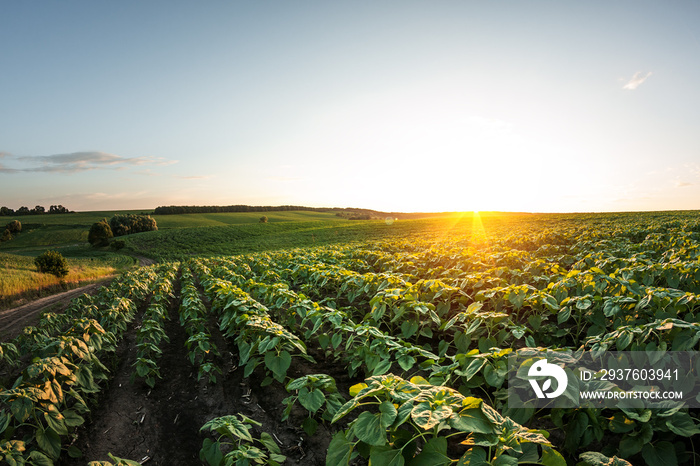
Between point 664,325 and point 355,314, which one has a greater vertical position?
point 664,325

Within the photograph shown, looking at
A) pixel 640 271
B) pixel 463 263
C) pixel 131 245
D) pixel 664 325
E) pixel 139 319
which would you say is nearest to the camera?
pixel 664 325

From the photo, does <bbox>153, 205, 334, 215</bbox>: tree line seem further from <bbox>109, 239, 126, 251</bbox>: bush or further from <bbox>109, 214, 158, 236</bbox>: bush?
<bbox>109, 239, 126, 251</bbox>: bush

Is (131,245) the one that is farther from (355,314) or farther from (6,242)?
(355,314)

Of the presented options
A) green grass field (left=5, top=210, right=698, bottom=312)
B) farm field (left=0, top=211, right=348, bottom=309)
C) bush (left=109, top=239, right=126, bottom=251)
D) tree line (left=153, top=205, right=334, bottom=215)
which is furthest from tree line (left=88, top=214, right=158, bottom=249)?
Result: tree line (left=153, top=205, right=334, bottom=215)

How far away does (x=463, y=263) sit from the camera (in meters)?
8.73

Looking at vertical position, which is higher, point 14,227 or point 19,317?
point 14,227

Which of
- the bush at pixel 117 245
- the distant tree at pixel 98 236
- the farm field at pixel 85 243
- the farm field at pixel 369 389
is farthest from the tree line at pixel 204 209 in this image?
the farm field at pixel 369 389

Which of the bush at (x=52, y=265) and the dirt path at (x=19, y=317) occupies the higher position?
the bush at (x=52, y=265)

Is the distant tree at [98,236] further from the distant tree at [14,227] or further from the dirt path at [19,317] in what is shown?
the dirt path at [19,317]

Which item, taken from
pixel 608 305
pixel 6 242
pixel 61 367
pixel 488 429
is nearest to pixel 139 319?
pixel 61 367

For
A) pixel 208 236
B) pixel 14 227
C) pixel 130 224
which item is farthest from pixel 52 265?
pixel 14 227

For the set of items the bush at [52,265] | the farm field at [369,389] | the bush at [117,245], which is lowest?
the bush at [117,245]

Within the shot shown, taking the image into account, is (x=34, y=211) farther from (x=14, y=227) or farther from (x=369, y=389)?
→ (x=369, y=389)

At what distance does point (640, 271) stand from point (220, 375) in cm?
810
